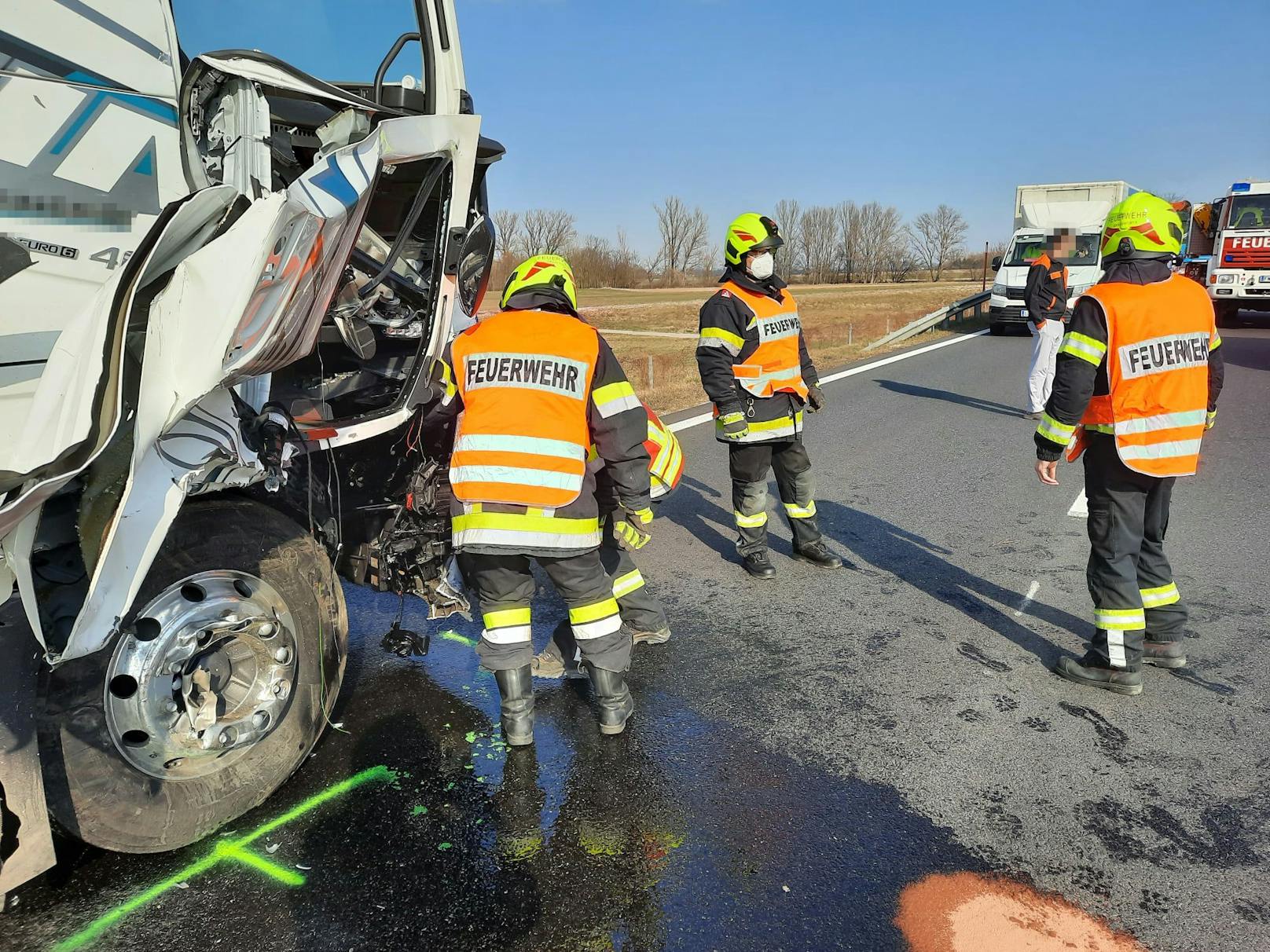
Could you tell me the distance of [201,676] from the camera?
107 inches

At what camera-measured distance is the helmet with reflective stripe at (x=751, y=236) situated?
509 cm

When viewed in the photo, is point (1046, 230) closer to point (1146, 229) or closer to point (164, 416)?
point (1146, 229)

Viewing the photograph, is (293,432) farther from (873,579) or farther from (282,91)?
(873,579)

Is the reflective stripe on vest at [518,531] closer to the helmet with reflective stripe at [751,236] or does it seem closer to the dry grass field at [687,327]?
the helmet with reflective stripe at [751,236]

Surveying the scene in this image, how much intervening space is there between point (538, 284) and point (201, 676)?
68.7 inches

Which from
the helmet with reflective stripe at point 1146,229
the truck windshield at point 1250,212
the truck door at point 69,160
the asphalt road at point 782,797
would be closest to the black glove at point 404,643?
the asphalt road at point 782,797

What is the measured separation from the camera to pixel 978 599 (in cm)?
481

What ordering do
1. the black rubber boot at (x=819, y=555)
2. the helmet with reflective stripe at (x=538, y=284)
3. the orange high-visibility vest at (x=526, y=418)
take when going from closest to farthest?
the orange high-visibility vest at (x=526, y=418) < the helmet with reflective stripe at (x=538, y=284) < the black rubber boot at (x=819, y=555)

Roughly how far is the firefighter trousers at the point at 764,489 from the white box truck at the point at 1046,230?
563 inches

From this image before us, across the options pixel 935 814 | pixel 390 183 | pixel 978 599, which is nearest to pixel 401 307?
pixel 390 183

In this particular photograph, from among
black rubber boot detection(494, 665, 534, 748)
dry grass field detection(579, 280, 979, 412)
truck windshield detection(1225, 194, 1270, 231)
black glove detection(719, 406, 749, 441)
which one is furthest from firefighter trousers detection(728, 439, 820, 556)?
truck windshield detection(1225, 194, 1270, 231)

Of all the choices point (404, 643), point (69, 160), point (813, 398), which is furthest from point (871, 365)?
point (69, 160)

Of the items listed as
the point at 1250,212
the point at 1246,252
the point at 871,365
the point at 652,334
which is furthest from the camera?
the point at 652,334

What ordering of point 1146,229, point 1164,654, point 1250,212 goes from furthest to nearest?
point 1250,212 < point 1164,654 < point 1146,229
